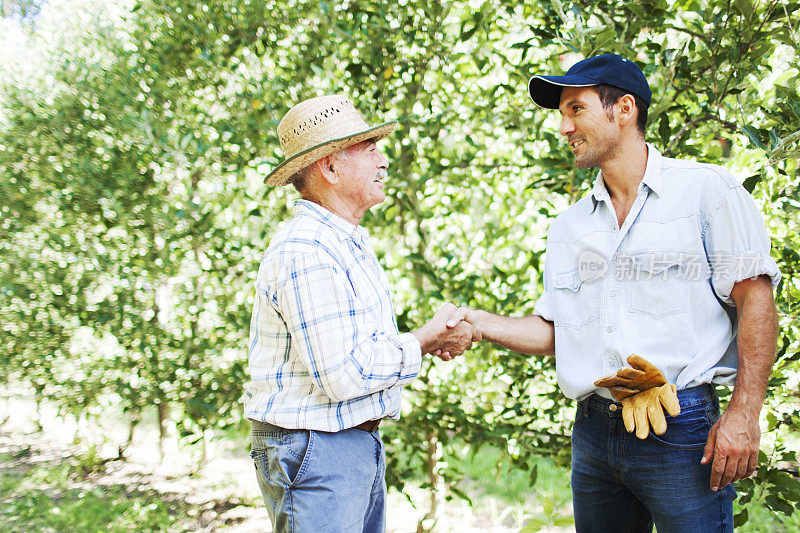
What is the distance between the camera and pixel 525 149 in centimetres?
284

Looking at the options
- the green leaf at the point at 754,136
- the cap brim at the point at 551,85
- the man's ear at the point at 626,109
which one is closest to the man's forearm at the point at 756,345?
the green leaf at the point at 754,136

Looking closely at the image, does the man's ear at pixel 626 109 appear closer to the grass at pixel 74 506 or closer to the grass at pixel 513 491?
the grass at pixel 513 491

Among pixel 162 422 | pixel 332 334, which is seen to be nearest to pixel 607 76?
pixel 332 334

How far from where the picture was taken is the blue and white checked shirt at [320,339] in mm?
1656

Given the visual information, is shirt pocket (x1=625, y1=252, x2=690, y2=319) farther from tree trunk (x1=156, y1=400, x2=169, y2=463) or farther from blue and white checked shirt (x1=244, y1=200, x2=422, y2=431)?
tree trunk (x1=156, y1=400, x2=169, y2=463)

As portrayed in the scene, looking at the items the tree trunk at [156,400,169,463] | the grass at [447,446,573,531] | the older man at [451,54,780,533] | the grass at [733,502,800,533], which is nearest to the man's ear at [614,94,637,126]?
the older man at [451,54,780,533]

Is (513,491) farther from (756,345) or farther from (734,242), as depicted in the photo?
(734,242)

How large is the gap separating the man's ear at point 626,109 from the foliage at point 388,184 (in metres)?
0.22

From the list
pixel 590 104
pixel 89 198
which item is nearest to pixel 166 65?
pixel 89 198

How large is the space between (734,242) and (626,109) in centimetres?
53

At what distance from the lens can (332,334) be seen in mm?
1649

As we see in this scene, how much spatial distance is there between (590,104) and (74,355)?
3481 mm

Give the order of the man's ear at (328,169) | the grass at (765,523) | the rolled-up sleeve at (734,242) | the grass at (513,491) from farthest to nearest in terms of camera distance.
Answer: the grass at (513,491) → the grass at (765,523) → the man's ear at (328,169) → the rolled-up sleeve at (734,242)

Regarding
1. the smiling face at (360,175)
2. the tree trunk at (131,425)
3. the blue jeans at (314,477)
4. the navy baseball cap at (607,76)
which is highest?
the navy baseball cap at (607,76)
